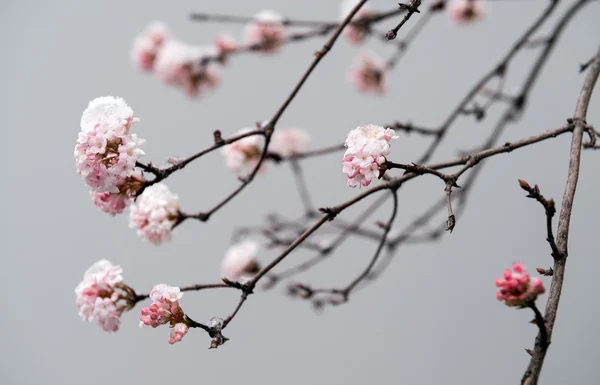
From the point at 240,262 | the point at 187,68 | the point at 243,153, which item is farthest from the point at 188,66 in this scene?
the point at 240,262

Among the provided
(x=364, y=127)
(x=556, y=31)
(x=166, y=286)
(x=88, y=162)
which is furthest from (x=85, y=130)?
(x=556, y=31)

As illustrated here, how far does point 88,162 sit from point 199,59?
0.93m

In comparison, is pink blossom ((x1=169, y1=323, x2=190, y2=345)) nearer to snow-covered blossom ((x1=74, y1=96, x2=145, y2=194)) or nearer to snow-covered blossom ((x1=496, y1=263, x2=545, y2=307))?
snow-covered blossom ((x1=74, y1=96, x2=145, y2=194))

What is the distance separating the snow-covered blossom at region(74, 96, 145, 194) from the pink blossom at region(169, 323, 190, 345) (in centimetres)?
17

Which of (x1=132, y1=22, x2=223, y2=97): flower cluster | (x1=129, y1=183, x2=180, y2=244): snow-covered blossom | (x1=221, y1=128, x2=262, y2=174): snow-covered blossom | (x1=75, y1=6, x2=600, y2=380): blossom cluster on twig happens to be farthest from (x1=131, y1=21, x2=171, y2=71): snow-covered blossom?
(x1=129, y1=183, x2=180, y2=244): snow-covered blossom

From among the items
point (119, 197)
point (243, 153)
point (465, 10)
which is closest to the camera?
point (119, 197)

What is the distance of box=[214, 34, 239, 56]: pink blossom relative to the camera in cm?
141

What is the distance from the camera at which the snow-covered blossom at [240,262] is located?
1222 mm

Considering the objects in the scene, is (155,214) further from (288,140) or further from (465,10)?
(465,10)

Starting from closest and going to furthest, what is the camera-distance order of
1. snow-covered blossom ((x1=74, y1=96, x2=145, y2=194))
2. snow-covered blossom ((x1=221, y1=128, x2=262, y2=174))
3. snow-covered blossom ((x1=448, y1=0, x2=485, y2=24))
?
snow-covered blossom ((x1=74, y1=96, x2=145, y2=194)) < snow-covered blossom ((x1=221, y1=128, x2=262, y2=174)) < snow-covered blossom ((x1=448, y1=0, x2=485, y2=24))

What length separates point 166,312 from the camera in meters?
0.59

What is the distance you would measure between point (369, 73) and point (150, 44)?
2.09ft

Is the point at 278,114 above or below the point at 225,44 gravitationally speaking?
below

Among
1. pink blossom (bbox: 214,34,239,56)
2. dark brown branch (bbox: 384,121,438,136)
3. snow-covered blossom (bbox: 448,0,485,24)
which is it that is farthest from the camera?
snow-covered blossom (bbox: 448,0,485,24)
